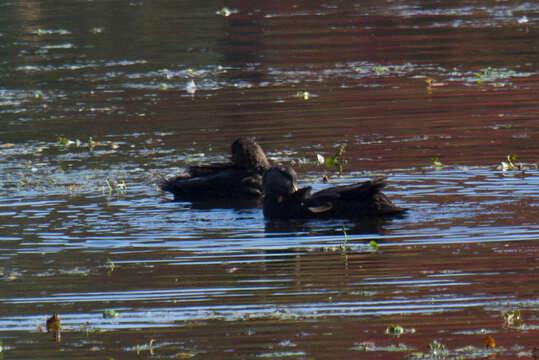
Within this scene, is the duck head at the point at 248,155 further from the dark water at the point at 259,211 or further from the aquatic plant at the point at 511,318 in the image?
the aquatic plant at the point at 511,318

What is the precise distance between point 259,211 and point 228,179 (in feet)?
2.96

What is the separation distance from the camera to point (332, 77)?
22953 millimetres

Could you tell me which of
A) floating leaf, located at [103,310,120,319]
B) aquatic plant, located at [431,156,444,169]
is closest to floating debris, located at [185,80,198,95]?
aquatic plant, located at [431,156,444,169]

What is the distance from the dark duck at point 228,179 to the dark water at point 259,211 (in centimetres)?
28

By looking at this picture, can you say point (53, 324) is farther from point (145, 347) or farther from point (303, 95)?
point (303, 95)

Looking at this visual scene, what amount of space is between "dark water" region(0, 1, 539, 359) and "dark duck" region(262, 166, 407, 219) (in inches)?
6.9

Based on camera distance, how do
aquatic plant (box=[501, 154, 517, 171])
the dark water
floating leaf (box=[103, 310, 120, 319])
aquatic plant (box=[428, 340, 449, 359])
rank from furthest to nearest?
aquatic plant (box=[501, 154, 517, 171]) < floating leaf (box=[103, 310, 120, 319]) < the dark water < aquatic plant (box=[428, 340, 449, 359])

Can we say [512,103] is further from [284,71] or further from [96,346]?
[96,346]

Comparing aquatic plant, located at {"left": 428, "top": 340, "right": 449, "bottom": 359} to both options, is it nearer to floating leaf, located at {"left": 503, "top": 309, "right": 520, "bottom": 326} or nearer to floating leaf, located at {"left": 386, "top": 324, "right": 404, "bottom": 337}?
floating leaf, located at {"left": 386, "top": 324, "right": 404, "bottom": 337}

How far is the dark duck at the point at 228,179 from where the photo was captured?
14266 mm

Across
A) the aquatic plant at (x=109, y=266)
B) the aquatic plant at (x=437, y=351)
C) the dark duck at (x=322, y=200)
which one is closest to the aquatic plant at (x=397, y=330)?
the aquatic plant at (x=437, y=351)

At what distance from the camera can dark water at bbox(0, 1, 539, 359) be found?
336 inches

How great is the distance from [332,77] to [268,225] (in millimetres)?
10537

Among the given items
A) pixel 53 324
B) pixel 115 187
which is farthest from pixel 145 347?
pixel 115 187
